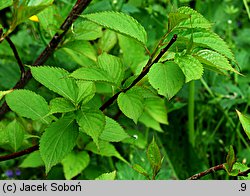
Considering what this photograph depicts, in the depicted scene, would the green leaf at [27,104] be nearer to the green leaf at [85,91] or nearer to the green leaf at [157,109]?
the green leaf at [85,91]

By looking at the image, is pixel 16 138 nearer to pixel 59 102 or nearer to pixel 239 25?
→ pixel 59 102

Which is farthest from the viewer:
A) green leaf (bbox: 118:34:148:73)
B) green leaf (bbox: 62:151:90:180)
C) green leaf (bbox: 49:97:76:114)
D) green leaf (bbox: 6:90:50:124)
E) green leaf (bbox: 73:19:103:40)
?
green leaf (bbox: 118:34:148:73)

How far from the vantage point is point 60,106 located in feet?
3.28

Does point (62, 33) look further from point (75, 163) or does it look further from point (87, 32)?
point (75, 163)

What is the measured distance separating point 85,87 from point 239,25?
194 centimetres

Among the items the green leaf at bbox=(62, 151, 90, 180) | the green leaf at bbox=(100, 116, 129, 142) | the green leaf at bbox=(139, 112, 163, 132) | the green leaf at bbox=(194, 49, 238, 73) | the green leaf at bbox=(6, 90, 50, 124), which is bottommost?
the green leaf at bbox=(62, 151, 90, 180)

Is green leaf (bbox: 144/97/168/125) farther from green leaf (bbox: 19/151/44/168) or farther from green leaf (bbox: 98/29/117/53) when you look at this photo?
green leaf (bbox: 19/151/44/168)

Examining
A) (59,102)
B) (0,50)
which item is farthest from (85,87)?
(0,50)

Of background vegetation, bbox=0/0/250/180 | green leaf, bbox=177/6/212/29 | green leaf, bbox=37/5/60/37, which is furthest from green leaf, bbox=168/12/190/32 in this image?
background vegetation, bbox=0/0/250/180

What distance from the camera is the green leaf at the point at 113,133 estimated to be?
3.70ft

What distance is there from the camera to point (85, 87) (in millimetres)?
1066

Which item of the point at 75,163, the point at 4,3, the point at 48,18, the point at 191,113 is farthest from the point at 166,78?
the point at 191,113

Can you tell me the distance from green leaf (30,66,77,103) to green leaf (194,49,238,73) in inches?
10.3

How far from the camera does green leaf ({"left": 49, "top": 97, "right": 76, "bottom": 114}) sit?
0.98 metres
